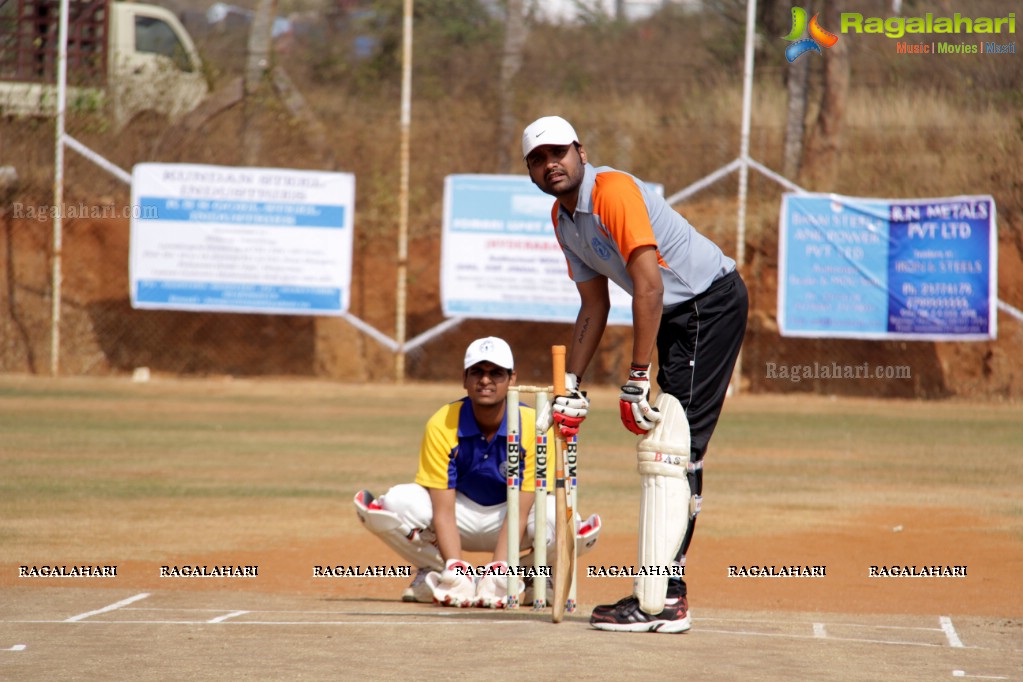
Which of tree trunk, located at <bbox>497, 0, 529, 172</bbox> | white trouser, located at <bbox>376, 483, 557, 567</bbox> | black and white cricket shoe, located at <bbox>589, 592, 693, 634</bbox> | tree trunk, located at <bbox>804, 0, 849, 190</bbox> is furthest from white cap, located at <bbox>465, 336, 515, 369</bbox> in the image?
tree trunk, located at <bbox>497, 0, 529, 172</bbox>

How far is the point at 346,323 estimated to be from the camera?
78.1 feet

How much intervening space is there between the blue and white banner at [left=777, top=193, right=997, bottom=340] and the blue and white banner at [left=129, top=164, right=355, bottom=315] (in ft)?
22.9

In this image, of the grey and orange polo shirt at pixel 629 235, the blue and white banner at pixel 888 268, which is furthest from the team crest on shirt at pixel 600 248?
the blue and white banner at pixel 888 268

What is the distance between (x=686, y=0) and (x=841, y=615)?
24.0 meters

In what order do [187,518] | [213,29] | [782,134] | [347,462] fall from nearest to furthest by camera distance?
[187,518], [347,462], [782,134], [213,29]

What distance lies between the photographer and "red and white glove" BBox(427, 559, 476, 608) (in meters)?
6.90

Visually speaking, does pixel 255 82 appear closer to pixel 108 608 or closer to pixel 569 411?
pixel 108 608

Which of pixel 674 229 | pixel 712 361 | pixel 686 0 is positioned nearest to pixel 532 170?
pixel 674 229

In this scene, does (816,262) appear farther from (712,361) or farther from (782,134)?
(712,361)

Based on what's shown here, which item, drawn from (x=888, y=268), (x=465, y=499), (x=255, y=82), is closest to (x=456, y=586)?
(x=465, y=499)

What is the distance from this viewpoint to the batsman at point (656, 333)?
19.0 feet

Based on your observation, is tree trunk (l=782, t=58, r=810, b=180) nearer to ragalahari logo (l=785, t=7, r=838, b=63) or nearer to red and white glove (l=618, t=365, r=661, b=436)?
ragalahari logo (l=785, t=7, r=838, b=63)

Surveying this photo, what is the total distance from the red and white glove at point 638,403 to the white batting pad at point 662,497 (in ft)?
0.23

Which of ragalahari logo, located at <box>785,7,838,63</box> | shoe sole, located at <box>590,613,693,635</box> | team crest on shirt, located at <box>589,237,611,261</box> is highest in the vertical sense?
ragalahari logo, located at <box>785,7,838,63</box>
